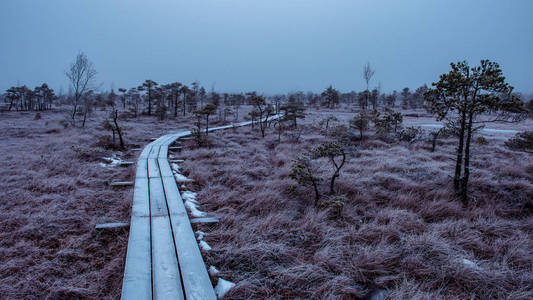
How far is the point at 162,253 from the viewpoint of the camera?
332 cm

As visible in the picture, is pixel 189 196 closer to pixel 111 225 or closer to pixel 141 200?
pixel 141 200

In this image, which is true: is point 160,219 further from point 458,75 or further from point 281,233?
point 458,75

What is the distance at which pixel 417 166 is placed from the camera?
8.29m

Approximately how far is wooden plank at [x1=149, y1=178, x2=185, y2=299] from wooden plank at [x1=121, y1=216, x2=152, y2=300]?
0.07 m

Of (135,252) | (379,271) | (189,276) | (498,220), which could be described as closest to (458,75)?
(498,220)

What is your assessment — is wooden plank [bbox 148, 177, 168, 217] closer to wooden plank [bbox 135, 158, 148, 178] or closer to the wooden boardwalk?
the wooden boardwalk

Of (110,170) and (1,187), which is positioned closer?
(1,187)

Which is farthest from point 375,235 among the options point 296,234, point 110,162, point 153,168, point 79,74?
point 79,74

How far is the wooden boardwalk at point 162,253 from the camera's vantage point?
8.73ft

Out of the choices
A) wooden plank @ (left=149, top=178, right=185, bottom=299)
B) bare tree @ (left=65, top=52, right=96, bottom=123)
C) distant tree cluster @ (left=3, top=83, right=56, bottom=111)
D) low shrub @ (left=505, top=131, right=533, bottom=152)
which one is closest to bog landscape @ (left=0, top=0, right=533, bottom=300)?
wooden plank @ (left=149, top=178, right=185, bottom=299)

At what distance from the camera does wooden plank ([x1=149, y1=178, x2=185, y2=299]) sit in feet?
8.69

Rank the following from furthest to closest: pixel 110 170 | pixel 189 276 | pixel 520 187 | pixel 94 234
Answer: pixel 110 170 → pixel 520 187 → pixel 94 234 → pixel 189 276

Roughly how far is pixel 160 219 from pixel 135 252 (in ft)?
3.38

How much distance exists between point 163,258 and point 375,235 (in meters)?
3.51
